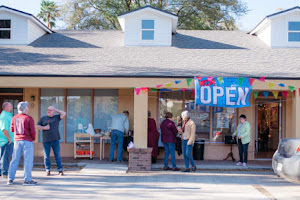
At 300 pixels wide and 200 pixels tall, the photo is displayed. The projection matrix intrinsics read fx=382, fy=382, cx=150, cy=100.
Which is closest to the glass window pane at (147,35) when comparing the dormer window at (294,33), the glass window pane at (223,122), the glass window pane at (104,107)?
the glass window pane at (104,107)

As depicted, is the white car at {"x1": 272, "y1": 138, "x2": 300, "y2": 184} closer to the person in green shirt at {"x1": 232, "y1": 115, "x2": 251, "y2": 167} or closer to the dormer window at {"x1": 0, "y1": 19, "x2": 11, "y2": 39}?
the person in green shirt at {"x1": 232, "y1": 115, "x2": 251, "y2": 167}

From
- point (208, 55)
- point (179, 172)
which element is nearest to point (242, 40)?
point (208, 55)

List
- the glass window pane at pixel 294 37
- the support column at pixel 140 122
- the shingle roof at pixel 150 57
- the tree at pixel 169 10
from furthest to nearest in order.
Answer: the tree at pixel 169 10, the glass window pane at pixel 294 37, the shingle roof at pixel 150 57, the support column at pixel 140 122

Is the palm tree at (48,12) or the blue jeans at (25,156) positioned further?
the palm tree at (48,12)

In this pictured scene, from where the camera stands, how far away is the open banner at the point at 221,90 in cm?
1116

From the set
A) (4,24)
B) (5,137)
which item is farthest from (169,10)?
(5,137)

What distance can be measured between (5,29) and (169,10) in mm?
14119

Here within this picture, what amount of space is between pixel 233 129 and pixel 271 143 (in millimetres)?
3507

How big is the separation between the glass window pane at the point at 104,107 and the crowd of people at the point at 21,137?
405cm

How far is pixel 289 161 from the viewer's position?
765cm

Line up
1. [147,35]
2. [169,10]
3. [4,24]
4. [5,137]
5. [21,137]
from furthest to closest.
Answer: [169,10] → [4,24] → [147,35] → [5,137] → [21,137]

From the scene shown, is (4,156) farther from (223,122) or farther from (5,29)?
(5,29)

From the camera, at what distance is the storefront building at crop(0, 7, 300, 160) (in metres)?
11.4

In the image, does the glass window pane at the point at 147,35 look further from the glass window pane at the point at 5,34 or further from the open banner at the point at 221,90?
the glass window pane at the point at 5,34
